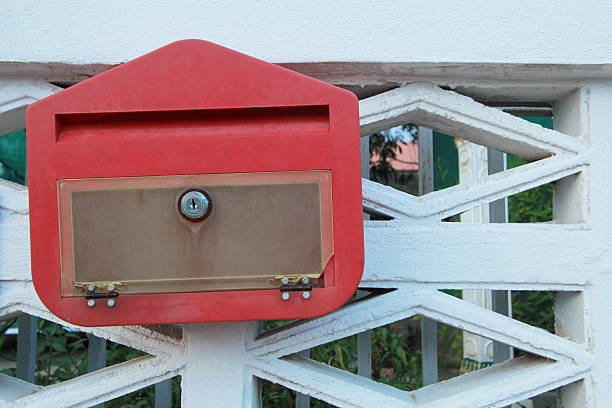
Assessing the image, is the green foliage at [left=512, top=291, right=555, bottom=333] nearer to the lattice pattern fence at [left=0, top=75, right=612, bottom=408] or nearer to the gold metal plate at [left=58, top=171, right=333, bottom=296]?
the lattice pattern fence at [left=0, top=75, right=612, bottom=408]

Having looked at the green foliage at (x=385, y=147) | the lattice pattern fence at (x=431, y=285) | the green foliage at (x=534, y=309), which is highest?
the green foliage at (x=385, y=147)

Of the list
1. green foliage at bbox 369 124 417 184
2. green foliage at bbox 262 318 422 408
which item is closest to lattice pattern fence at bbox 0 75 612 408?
green foliage at bbox 262 318 422 408

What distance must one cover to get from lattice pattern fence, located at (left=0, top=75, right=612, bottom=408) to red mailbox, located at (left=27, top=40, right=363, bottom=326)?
277mm

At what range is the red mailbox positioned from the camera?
0.75m

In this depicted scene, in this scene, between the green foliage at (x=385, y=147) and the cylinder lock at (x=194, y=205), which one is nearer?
the cylinder lock at (x=194, y=205)

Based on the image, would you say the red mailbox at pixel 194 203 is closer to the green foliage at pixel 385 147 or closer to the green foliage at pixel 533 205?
the green foliage at pixel 385 147

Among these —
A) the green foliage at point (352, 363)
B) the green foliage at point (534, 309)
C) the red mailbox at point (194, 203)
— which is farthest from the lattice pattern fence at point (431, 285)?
the green foliage at point (534, 309)

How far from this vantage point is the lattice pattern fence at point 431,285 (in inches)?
39.5

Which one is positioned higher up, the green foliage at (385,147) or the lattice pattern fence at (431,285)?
the green foliage at (385,147)

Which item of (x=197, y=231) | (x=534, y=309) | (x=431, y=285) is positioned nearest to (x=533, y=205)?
(x=534, y=309)

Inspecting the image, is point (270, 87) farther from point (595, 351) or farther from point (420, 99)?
point (595, 351)

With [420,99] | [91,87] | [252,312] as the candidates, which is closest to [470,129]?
[420,99]

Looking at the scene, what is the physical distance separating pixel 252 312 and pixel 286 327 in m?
0.30

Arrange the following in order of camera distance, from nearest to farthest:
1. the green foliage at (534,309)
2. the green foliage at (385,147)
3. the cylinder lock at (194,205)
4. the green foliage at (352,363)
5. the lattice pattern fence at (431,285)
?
the cylinder lock at (194,205) → the lattice pattern fence at (431,285) → the green foliage at (352,363) → the green foliage at (534,309) → the green foliage at (385,147)
